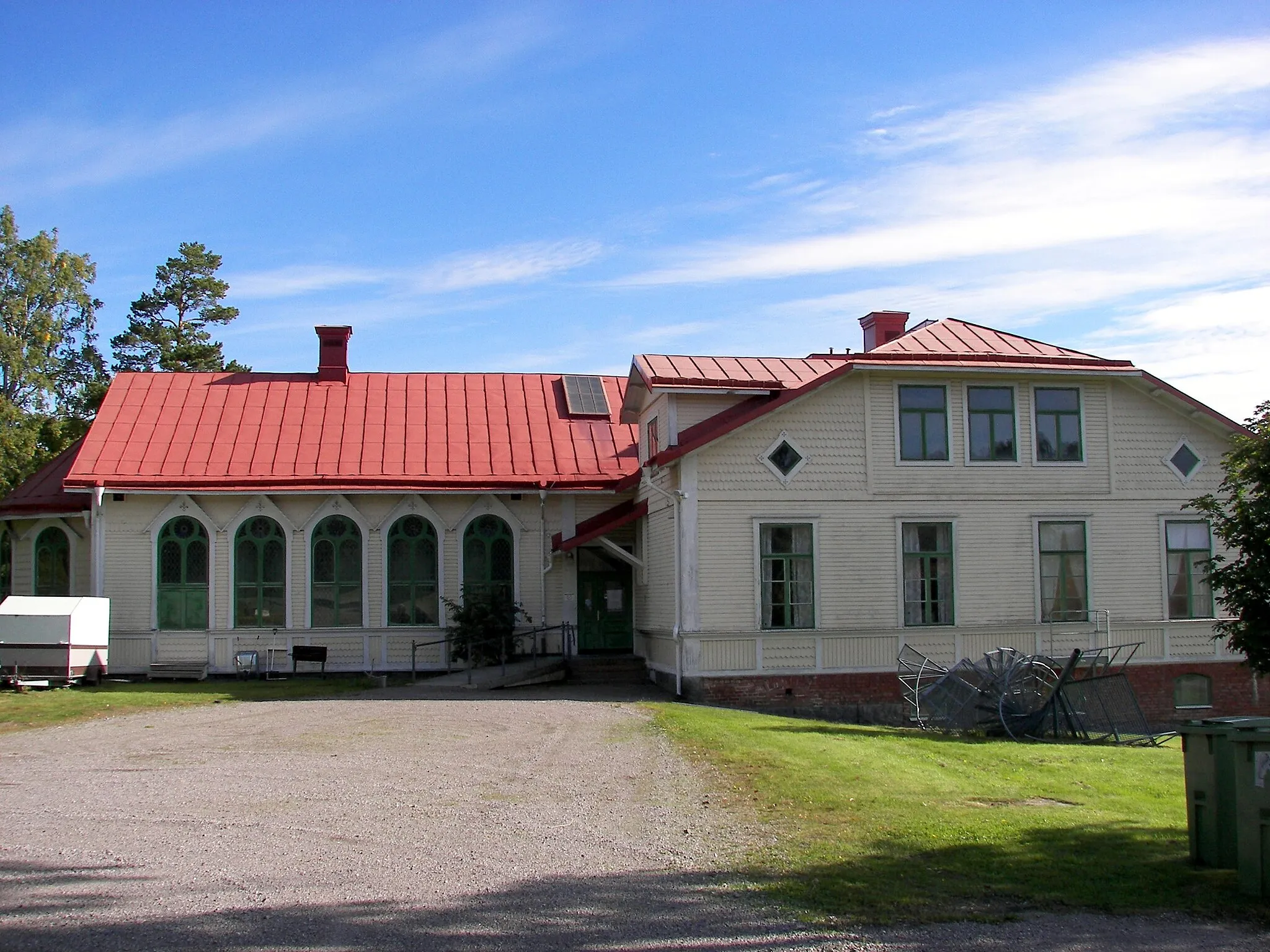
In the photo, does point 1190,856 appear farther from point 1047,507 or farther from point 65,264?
point 65,264

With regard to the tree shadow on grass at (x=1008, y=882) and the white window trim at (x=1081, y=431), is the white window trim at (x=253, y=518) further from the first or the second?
the tree shadow on grass at (x=1008, y=882)

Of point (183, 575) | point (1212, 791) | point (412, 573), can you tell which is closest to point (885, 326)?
point (412, 573)

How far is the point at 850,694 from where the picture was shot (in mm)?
20016

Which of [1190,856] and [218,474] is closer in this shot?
[1190,856]

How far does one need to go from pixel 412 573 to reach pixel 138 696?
230 inches

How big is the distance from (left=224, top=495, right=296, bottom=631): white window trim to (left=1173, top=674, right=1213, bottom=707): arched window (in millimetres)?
16070

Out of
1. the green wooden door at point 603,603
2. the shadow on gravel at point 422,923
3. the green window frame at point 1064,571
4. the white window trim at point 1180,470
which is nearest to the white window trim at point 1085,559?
the green window frame at point 1064,571

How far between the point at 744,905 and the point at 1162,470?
1670 cm

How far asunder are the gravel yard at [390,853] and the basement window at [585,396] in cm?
1316

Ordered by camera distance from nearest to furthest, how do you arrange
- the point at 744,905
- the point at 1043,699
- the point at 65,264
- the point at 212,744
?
the point at 744,905 → the point at 212,744 → the point at 1043,699 → the point at 65,264

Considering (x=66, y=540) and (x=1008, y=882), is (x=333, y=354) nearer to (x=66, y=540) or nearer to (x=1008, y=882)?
(x=66, y=540)

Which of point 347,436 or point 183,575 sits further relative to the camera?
point 347,436

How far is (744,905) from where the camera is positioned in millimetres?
7324

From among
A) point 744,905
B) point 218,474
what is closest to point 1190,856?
point 744,905
